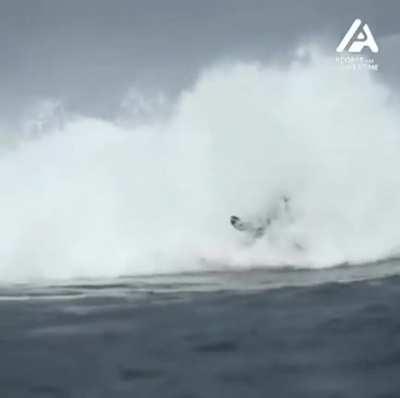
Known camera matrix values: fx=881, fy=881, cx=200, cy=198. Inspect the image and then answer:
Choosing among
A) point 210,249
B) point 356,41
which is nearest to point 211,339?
point 210,249

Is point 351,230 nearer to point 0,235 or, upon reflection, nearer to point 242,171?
point 242,171

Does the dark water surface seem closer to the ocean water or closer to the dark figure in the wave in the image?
the ocean water

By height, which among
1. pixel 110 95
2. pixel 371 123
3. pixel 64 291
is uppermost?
pixel 110 95

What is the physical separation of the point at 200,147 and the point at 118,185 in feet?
11.9

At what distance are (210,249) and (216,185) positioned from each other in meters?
5.08

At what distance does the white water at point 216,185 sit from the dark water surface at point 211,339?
5.13 metres

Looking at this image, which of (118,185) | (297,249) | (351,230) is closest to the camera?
(297,249)

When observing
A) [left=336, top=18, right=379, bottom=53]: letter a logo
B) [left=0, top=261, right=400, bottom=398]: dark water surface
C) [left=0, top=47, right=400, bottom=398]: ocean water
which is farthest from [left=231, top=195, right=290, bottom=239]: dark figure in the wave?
[left=336, top=18, right=379, bottom=53]: letter a logo

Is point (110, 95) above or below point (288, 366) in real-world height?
above

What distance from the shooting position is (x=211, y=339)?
15.8 m

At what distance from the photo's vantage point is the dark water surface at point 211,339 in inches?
517

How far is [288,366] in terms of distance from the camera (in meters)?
13.8

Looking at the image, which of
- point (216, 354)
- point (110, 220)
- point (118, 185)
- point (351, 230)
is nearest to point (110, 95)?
point (118, 185)

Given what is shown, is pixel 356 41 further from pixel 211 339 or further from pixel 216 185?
pixel 211 339
